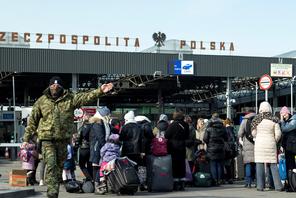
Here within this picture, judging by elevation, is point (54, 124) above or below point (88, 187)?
above

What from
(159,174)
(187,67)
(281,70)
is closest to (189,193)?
(159,174)

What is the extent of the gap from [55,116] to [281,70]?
104 ft

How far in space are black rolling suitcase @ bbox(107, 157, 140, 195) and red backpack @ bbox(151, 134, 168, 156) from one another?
1.02 m

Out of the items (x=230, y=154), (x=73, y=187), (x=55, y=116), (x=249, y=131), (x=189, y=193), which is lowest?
(x=189, y=193)

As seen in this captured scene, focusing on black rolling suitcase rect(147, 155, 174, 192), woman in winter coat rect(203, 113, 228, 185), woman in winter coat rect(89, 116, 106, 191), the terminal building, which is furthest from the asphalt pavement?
the terminal building

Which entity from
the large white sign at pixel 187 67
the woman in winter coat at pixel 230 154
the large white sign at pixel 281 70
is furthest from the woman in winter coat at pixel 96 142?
the large white sign at pixel 281 70

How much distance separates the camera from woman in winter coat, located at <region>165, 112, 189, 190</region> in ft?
43.0

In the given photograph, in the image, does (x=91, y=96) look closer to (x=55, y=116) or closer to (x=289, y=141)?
(x=55, y=116)

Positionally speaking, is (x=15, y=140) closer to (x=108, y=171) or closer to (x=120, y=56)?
(x=120, y=56)

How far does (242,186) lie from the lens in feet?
46.1

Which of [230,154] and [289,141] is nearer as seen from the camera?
[289,141]

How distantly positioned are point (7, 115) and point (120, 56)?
8.01 meters

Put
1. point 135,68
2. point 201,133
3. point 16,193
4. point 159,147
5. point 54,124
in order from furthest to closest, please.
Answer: point 135,68 < point 201,133 < point 159,147 < point 16,193 < point 54,124

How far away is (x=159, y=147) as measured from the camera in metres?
13.0
